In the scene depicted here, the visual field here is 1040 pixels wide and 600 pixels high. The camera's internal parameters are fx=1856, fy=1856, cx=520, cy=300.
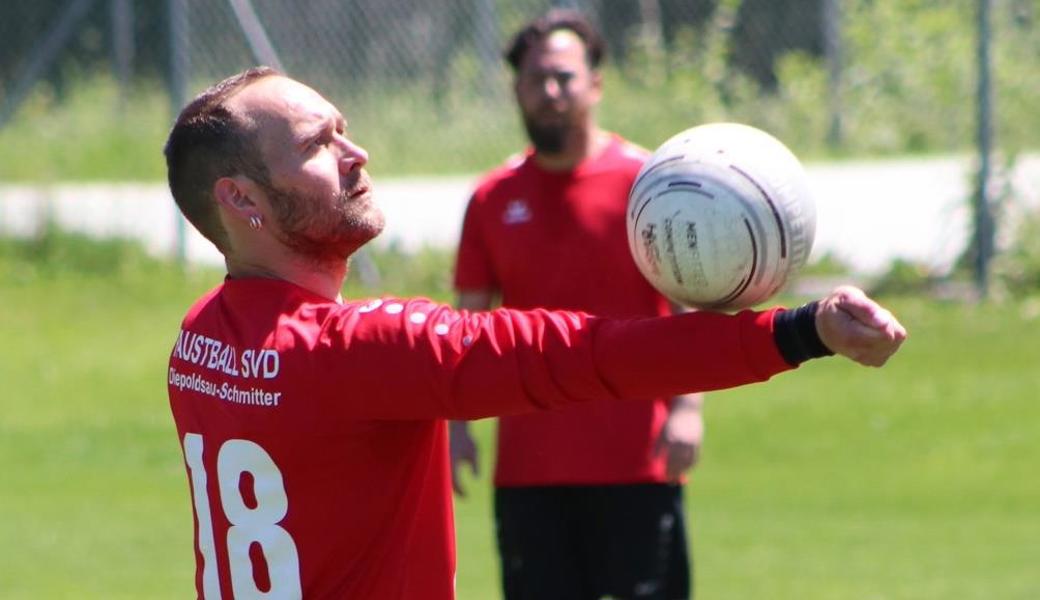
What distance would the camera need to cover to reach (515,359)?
3385 millimetres

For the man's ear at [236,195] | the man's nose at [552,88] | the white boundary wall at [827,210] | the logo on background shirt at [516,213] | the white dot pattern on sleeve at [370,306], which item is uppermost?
the white boundary wall at [827,210]

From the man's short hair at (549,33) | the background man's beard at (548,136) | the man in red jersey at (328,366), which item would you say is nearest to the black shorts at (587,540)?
the background man's beard at (548,136)

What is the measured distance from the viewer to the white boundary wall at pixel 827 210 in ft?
45.2

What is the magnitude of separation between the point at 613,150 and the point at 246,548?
126 inches

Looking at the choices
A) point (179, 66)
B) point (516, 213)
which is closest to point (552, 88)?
point (516, 213)

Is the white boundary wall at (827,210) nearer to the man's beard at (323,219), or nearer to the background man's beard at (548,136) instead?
the background man's beard at (548,136)

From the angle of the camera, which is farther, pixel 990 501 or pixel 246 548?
pixel 990 501

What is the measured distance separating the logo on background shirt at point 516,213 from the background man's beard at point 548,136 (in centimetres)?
20

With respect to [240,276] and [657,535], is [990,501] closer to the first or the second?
[657,535]

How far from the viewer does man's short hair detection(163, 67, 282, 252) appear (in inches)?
143

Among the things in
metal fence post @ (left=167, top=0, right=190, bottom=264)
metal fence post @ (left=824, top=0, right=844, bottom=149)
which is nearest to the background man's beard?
metal fence post @ (left=167, top=0, right=190, bottom=264)

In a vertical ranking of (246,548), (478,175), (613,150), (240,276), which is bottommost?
(246,548)

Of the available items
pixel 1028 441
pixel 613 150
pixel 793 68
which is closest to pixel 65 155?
pixel 793 68

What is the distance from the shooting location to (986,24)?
1309cm
